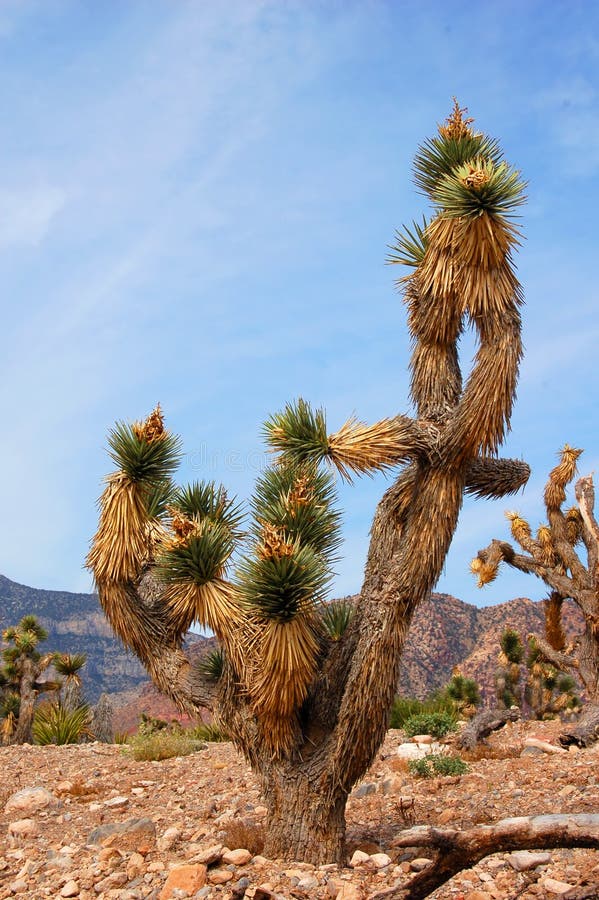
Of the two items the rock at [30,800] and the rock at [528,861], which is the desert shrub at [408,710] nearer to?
the rock at [30,800]

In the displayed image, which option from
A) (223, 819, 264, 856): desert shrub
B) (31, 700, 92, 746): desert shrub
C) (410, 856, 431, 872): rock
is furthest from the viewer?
(31, 700, 92, 746): desert shrub

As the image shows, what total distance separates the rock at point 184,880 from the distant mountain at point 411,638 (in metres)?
25.9

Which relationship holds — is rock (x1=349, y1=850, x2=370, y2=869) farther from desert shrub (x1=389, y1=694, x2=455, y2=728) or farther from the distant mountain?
the distant mountain

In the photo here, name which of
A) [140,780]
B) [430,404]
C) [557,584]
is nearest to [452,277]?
[430,404]

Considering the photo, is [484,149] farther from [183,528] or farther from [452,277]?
[183,528]

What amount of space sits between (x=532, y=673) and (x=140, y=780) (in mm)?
17085

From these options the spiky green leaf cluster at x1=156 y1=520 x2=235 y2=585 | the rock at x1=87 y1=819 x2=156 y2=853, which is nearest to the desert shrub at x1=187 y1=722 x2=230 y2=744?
the rock at x1=87 y1=819 x2=156 y2=853

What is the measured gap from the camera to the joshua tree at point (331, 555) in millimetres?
7465

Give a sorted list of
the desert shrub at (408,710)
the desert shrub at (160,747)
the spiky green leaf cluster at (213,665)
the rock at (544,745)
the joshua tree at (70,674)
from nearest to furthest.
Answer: the spiky green leaf cluster at (213,665) → the rock at (544,745) → the desert shrub at (160,747) → the desert shrub at (408,710) → the joshua tree at (70,674)

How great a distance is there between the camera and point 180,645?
8.55 metres

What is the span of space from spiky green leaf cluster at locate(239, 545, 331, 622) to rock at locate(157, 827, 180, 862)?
2906 millimetres

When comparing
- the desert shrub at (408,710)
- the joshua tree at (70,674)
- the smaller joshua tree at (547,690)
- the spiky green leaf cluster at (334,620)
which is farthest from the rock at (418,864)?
the smaller joshua tree at (547,690)

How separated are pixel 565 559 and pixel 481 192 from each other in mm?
13554

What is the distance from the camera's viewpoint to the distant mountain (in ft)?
147
